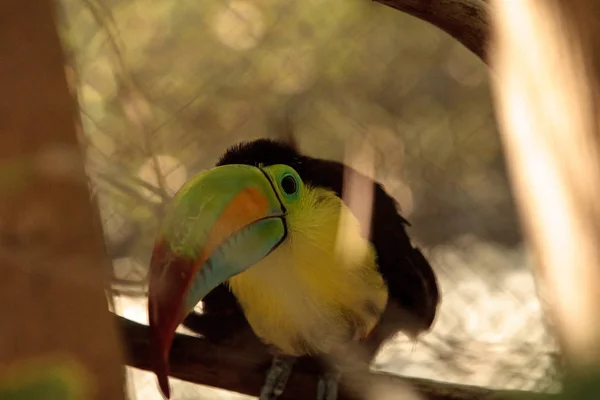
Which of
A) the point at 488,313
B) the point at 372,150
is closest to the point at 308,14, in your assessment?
the point at 372,150

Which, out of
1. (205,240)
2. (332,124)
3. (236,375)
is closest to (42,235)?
(205,240)

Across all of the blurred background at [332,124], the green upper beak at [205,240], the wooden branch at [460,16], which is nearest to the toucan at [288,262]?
the green upper beak at [205,240]

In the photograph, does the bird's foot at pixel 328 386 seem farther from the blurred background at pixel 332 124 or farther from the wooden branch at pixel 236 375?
the blurred background at pixel 332 124

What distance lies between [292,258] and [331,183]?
13 centimetres

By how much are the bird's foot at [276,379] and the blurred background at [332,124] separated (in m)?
0.22

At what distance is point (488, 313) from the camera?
67.1 inches

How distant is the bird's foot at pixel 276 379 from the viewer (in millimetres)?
851

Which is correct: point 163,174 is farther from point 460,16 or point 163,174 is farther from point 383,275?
point 460,16

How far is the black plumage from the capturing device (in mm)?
979

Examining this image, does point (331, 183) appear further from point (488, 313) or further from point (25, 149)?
point (488, 313)

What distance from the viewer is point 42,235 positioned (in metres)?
0.38

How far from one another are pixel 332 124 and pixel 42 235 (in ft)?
3.63

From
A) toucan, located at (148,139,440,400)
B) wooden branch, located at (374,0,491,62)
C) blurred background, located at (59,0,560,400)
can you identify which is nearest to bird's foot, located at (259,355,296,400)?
toucan, located at (148,139,440,400)

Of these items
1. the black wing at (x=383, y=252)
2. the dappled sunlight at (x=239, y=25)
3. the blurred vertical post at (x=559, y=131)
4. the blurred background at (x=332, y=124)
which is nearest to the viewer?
the blurred vertical post at (x=559, y=131)
